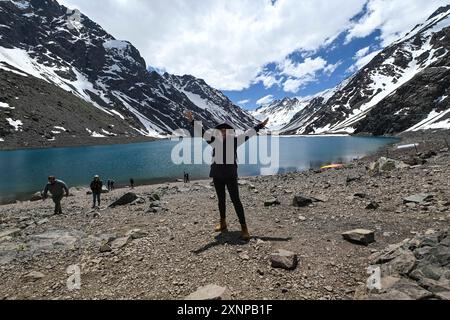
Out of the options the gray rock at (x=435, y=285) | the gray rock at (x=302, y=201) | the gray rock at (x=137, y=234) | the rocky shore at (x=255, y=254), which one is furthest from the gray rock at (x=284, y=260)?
the gray rock at (x=302, y=201)

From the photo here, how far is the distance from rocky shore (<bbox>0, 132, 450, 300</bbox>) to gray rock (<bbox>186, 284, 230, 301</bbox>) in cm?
3

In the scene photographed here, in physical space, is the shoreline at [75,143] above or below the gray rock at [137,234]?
above

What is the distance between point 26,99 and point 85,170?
12140 cm

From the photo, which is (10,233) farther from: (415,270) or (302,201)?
(415,270)

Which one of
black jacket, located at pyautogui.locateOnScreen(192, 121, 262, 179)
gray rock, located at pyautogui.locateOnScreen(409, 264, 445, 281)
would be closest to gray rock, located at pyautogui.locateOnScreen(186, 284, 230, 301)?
black jacket, located at pyautogui.locateOnScreen(192, 121, 262, 179)

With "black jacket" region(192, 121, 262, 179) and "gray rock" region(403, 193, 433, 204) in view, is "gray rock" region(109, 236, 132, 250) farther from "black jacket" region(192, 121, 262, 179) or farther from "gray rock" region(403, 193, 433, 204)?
"gray rock" region(403, 193, 433, 204)

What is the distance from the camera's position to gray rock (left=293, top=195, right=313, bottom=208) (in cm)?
1440

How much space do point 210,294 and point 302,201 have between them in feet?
30.0

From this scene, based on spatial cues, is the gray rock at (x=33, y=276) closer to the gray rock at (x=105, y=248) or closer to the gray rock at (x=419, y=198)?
the gray rock at (x=105, y=248)

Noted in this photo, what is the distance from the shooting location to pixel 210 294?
6258 mm

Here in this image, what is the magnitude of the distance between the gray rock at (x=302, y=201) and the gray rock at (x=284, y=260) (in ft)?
22.3

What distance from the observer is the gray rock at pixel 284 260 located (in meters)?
7.46

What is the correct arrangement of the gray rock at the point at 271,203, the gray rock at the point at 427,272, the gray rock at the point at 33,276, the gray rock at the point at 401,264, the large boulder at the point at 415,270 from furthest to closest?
the gray rock at the point at 271,203 → the gray rock at the point at 33,276 → the gray rock at the point at 401,264 → the gray rock at the point at 427,272 → the large boulder at the point at 415,270
